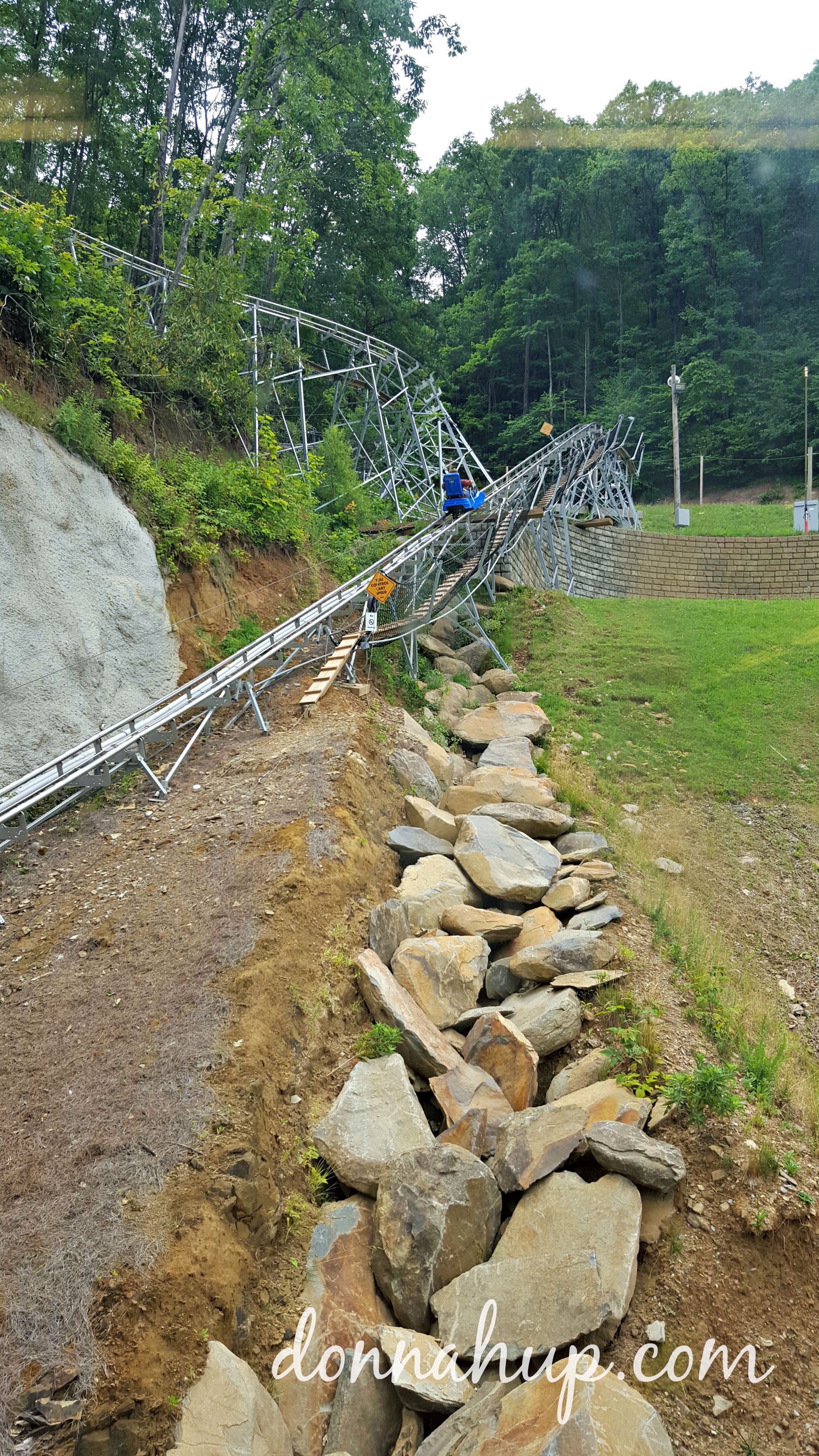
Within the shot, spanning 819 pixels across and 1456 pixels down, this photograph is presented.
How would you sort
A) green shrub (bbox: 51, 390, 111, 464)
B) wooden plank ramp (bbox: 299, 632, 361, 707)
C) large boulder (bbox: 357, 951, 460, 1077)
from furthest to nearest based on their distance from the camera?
wooden plank ramp (bbox: 299, 632, 361, 707)
green shrub (bbox: 51, 390, 111, 464)
large boulder (bbox: 357, 951, 460, 1077)

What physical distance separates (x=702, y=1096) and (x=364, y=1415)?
100 inches

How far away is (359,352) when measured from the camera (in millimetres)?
22859

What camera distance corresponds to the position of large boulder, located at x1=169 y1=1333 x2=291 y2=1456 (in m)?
3.78

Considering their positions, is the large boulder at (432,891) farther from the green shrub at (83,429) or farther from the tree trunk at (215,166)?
the tree trunk at (215,166)

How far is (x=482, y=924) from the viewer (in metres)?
7.57

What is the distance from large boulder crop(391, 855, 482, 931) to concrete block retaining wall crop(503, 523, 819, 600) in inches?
603

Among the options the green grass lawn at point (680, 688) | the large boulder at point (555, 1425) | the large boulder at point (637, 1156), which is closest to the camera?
the large boulder at point (555, 1425)

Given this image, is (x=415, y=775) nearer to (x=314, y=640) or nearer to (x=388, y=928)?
(x=314, y=640)

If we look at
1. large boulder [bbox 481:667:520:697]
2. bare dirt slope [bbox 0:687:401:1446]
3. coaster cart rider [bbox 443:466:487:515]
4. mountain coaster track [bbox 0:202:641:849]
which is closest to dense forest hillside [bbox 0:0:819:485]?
mountain coaster track [bbox 0:202:641:849]

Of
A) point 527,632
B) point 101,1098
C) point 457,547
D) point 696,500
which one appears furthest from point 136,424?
point 696,500

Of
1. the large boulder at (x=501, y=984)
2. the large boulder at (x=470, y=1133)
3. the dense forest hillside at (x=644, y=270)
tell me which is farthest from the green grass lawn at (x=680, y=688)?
the dense forest hillside at (x=644, y=270)

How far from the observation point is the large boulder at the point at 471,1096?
224 inches

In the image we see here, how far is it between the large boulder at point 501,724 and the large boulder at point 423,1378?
8.25 m

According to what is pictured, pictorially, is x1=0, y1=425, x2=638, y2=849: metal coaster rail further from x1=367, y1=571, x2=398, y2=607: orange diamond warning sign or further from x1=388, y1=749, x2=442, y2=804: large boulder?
x1=388, y1=749, x2=442, y2=804: large boulder
